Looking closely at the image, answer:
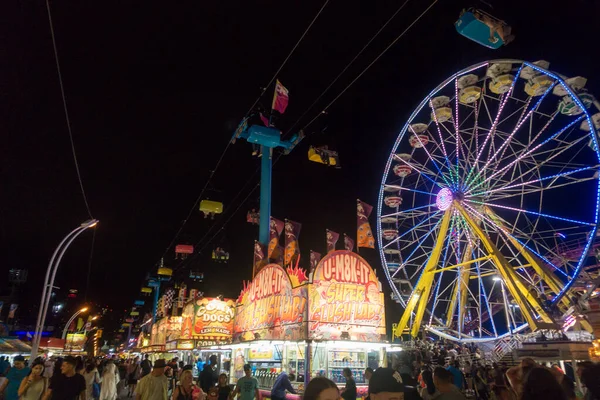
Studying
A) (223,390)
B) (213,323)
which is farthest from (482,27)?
(213,323)

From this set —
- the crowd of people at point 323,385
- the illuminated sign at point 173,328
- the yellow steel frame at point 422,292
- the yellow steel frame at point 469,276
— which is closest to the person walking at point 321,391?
the crowd of people at point 323,385

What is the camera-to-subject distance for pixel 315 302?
1316 cm

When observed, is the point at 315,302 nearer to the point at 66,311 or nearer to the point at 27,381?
the point at 27,381

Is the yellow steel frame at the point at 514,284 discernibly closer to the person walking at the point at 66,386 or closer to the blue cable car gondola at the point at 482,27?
the blue cable car gondola at the point at 482,27

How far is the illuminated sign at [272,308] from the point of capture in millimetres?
13477

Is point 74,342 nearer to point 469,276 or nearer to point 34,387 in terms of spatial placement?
point 469,276

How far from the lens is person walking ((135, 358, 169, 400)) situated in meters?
6.79

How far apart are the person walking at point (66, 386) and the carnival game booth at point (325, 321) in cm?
684

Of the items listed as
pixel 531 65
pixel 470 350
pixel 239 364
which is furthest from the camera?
pixel 470 350

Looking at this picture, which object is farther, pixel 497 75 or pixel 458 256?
pixel 458 256

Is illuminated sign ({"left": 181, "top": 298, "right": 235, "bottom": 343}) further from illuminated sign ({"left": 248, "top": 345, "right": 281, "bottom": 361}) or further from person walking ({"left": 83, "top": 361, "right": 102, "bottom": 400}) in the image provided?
person walking ({"left": 83, "top": 361, "right": 102, "bottom": 400})

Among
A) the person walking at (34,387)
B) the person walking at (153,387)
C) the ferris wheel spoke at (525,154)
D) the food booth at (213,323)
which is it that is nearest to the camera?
the person walking at (153,387)

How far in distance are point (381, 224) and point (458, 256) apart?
407 cm

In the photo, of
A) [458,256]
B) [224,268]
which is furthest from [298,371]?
[224,268]
